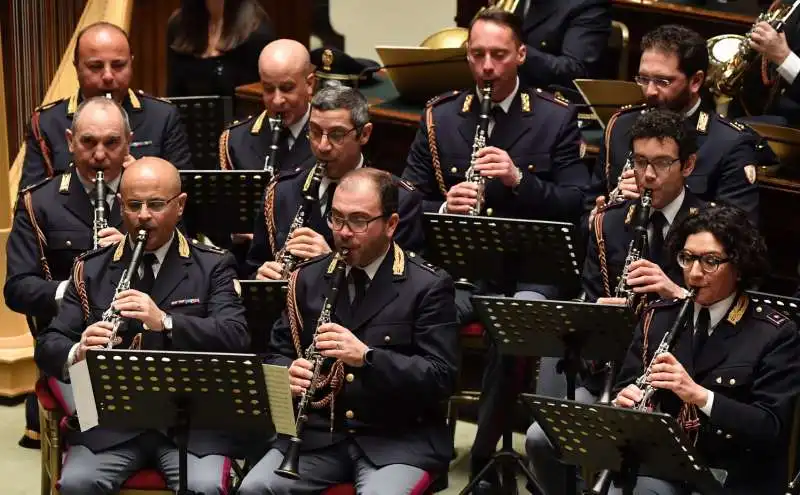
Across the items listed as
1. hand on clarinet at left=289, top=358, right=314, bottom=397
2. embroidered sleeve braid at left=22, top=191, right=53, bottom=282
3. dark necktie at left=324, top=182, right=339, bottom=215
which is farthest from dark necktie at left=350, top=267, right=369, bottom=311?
embroidered sleeve braid at left=22, top=191, right=53, bottom=282

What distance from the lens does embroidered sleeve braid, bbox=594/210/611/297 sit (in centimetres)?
531

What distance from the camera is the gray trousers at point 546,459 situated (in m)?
5.20

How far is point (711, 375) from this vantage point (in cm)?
462

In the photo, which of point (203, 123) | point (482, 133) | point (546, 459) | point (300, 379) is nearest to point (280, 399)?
point (300, 379)

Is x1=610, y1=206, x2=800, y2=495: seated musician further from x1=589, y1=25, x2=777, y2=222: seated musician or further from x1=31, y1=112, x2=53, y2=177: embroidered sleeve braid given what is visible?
x1=31, y1=112, x2=53, y2=177: embroidered sleeve braid

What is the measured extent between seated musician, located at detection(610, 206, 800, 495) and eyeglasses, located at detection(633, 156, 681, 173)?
0.46m

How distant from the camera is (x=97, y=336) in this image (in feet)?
15.5

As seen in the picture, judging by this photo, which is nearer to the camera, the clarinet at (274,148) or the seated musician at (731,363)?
the seated musician at (731,363)

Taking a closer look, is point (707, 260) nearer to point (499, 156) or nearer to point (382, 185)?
point (382, 185)

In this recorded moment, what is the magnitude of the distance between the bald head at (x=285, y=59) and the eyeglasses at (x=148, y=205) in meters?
1.27

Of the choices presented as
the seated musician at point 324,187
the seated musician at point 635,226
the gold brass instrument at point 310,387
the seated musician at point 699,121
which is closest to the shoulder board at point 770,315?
the seated musician at point 635,226

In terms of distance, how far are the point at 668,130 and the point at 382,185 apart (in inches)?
36.6

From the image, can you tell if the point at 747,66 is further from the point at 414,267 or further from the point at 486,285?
the point at 414,267

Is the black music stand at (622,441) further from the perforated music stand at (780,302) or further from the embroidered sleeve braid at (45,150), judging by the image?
the embroidered sleeve braid at (45,150)
